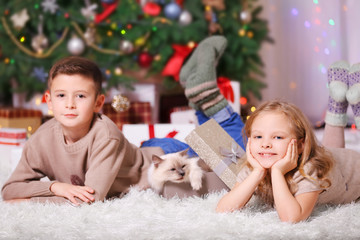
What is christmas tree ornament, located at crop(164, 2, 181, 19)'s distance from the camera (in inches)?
103

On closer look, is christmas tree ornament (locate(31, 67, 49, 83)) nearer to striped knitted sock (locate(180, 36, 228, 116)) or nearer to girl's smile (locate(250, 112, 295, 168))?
striped knitted sock (locate(180, 36, 228, 116))

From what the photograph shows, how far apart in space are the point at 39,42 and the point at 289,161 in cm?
192

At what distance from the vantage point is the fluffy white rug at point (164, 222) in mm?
966

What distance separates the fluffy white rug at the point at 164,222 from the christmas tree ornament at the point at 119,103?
1.34m

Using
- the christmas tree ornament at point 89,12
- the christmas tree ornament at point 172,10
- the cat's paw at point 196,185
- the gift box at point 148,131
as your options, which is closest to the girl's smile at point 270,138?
the cat's paw at point 196,185

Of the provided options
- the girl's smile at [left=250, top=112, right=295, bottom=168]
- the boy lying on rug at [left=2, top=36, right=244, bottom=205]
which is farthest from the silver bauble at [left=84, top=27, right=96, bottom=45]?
the girl's smile at [left=250, top=112, right=295, bottom=168]

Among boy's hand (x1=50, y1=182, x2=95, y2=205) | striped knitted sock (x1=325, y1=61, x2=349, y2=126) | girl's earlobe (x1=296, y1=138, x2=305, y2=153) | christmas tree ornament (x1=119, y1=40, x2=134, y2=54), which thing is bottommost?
boy's hand (x1=50, y1=182, x2=95, y2=205)

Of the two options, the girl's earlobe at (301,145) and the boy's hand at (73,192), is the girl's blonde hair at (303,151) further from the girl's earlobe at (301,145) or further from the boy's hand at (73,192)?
the boy's hand at (73,192)

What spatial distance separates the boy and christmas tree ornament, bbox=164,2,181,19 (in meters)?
1.38

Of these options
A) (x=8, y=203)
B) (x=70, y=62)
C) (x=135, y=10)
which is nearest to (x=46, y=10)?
(x=135, y=10)

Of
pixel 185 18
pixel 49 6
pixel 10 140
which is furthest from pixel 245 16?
pixel 10 140

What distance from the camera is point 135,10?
8.54 ft

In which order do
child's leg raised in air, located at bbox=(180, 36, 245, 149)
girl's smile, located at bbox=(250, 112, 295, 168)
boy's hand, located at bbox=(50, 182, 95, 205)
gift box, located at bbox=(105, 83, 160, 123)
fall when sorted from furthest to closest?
1. gift box, located at bbox=(105, 83, 160, 123)
2. child's leg raised in air, located at bbox=(180, 36, 245, 149)
3. boy's hand, located at bbox=(50, 182, 95, 205)
4. girl's smile, located at bbox=(250, 112, 295, 168)

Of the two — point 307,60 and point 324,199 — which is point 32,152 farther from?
point 307,60
